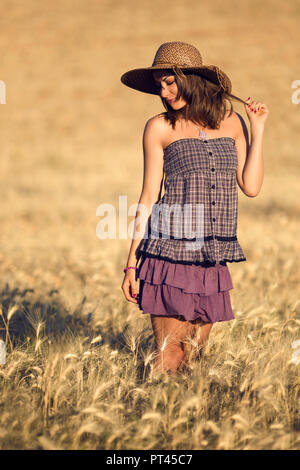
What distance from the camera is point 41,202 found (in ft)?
38.4

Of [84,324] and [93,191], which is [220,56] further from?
[84,324]

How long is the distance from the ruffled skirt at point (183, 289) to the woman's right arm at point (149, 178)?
0.29ft

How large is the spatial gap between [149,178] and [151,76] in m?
0.70

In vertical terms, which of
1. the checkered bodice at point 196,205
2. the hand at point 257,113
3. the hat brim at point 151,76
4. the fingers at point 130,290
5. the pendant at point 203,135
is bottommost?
the fingers at point 130,290

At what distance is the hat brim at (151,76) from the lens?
3192 millimetres

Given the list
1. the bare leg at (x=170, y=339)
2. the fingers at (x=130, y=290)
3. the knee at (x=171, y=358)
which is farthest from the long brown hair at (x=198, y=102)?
the knee at (x=171, y=358)

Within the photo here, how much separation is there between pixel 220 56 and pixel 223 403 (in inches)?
1385

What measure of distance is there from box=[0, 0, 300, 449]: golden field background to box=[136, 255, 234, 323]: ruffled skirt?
1.01 feet

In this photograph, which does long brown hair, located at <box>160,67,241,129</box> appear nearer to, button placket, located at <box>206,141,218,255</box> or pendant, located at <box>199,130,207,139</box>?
pendant, located at <box>199,130,207,139</box>

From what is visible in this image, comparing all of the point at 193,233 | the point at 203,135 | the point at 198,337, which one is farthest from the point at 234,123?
the point at 198,337

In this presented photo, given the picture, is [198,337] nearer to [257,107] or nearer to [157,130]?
[157,130]

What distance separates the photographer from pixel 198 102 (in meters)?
3.24

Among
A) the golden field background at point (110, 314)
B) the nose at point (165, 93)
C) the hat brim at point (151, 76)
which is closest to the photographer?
the golden field background at point (110, 314)

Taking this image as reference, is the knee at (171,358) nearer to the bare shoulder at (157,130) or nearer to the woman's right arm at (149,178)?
the woman's right arm at (149,178)
